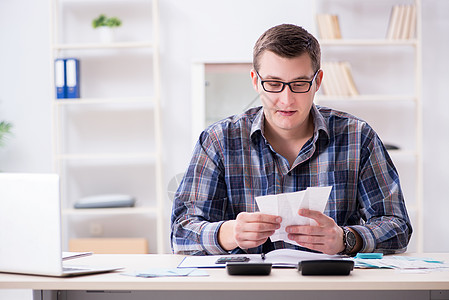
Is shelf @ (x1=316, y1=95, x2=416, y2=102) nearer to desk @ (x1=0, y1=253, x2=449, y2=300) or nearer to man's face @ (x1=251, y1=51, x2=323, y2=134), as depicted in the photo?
man's face @ (x1=251, y1=51, x2=323, y2=134)

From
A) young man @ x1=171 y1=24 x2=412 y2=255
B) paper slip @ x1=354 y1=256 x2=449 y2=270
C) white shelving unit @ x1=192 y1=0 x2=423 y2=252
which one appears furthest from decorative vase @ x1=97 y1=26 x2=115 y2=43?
paper slip @ x1=354 y1=256 x2=449 y2=270

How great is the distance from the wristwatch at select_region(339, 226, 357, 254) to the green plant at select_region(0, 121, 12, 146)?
278 centimetres

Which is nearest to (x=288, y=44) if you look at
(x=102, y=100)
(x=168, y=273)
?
(x=168, y=273)

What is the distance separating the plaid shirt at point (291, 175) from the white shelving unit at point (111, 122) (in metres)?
2.15

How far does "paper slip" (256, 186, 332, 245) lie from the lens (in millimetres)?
1215

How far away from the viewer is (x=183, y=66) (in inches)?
149

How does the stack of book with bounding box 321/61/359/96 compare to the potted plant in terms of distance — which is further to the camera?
the potted plant

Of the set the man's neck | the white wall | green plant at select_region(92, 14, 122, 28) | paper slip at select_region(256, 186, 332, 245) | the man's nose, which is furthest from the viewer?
the white wall

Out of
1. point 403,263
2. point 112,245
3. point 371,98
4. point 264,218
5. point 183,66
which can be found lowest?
point 112,245

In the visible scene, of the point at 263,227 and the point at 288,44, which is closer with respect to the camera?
the point at 263,227

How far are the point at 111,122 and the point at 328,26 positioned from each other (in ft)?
5.29

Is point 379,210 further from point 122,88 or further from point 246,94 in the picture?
point 122,88

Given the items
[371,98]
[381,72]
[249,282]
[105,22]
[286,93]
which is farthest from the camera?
[381,72]

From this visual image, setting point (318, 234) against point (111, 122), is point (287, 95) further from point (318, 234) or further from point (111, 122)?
point (111, 122)
